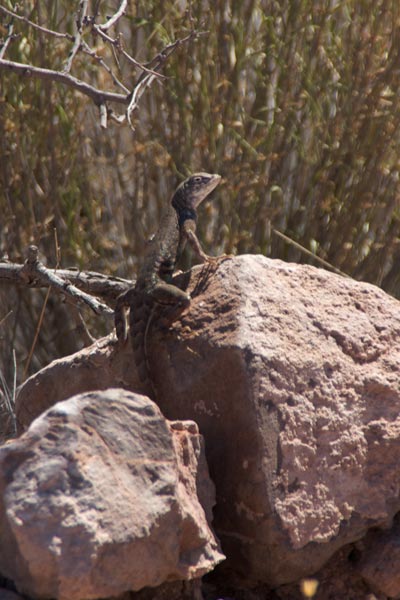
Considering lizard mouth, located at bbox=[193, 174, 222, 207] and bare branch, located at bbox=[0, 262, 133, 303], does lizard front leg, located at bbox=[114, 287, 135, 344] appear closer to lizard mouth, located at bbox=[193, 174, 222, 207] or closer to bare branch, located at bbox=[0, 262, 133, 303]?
bare branch, located at bbox=[0, 262, 133, 303]

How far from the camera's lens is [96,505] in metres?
2.02

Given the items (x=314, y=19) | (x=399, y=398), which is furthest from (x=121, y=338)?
(x=314, y=19)

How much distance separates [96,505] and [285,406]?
0.78 m

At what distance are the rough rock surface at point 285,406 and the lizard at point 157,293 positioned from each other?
5 centimetres

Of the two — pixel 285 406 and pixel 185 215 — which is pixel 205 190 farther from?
pixel 285 406

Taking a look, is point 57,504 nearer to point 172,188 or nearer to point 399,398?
point 399,398

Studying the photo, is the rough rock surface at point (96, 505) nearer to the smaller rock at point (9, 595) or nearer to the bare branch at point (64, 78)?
the smaller rock at point (9, 595)

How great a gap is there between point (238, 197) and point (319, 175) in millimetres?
518

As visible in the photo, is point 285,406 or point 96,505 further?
point 285,406

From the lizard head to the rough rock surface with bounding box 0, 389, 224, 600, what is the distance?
72.3 inches

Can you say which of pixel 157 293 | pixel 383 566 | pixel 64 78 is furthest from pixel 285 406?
pixel 64 78

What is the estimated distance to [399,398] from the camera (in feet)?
9.35

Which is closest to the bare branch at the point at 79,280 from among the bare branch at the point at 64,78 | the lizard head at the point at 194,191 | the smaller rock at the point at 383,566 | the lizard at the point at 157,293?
the lizard at the point at 157,293

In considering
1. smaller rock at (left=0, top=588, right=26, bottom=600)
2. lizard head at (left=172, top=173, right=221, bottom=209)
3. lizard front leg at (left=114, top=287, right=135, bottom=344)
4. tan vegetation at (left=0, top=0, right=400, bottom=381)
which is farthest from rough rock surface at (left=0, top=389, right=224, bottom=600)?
tan vegetation at (left=0, top=0, right=400, bottom=381)
